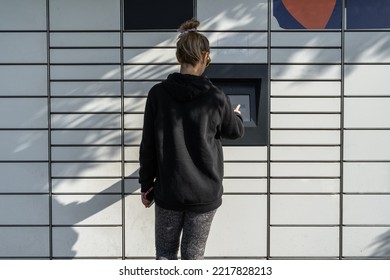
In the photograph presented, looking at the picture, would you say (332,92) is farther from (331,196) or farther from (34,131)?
(34,131)

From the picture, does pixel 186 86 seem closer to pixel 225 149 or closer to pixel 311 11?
pixel 225 149

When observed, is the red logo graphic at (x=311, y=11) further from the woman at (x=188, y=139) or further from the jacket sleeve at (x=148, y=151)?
the jacket sleeve at (x=148, y=151)

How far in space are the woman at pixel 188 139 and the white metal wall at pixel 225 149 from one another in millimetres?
1109

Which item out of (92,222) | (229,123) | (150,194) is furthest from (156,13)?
(92,222)

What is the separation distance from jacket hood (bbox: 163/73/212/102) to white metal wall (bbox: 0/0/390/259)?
45.5 inches

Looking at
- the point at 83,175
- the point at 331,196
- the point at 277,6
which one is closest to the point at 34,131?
the point at 83,175

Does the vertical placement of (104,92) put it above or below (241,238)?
above

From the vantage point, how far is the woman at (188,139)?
2.71 metres

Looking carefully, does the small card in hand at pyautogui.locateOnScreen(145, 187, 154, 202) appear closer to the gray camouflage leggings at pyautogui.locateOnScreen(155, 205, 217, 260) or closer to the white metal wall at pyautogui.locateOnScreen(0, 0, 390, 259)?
the gray camouflage leggings at pyautogui.locateOnScreen(155, 205, 217, 260)

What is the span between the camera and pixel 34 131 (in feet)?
12.9

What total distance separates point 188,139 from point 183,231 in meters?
0.58

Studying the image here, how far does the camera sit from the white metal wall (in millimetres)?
3873

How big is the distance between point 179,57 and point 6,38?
1864 mm

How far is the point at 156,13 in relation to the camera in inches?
152
